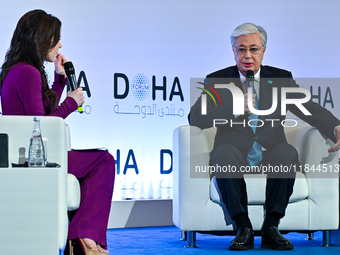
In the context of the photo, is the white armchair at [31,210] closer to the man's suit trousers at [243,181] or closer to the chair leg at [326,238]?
the man's suit trousers at [243,181]

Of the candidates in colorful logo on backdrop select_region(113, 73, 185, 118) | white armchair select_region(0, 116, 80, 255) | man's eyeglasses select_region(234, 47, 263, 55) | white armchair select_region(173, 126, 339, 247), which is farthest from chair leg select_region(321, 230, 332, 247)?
colorful logo on backdrop select_region(113, 73, 185, 118)

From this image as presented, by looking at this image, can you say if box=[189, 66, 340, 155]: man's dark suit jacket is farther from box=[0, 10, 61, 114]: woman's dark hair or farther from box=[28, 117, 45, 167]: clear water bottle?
box=[28, 117, 45, 167]: clear water bottle

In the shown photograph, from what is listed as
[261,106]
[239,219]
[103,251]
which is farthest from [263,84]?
[103,251]

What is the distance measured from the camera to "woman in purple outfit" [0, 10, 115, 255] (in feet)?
6.81

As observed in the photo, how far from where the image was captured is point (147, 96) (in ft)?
13.2

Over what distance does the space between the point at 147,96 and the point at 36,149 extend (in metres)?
2.21

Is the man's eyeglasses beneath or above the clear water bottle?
above

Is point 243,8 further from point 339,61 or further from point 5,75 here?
Answer: point 5,75

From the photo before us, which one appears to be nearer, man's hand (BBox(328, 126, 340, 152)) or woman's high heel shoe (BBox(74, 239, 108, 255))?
woman's high heel shoe (BBox(74, 239, 108, 255))

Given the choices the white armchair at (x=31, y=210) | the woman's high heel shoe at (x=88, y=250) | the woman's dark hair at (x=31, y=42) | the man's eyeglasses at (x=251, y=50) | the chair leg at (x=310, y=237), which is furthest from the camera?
the chair leg at (x=310, y=237)

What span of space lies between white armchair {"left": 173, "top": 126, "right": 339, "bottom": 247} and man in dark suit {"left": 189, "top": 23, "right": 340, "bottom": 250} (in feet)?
0.20

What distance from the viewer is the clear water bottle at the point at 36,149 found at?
1866 millimetres

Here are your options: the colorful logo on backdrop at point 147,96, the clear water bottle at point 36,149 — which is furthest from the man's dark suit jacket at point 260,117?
the colorful logo on backdrop at point 147,96

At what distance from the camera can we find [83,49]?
383 cm
